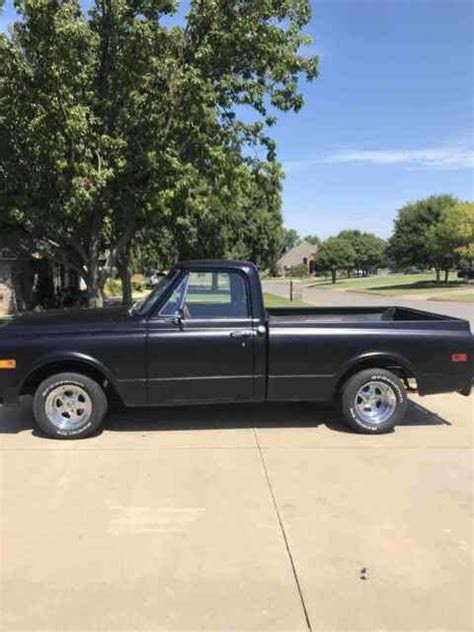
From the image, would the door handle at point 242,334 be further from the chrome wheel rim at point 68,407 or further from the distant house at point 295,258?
the distant house at point 295,258

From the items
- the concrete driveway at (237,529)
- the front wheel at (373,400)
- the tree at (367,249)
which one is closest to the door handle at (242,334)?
the concrete driveway at (237,529)

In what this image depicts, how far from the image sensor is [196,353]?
245 inches

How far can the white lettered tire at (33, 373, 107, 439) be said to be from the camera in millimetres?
6152

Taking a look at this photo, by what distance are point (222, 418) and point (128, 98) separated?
35.9 feet

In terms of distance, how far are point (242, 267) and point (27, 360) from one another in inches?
89.5

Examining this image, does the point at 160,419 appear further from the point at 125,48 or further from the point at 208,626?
the point at 125,48

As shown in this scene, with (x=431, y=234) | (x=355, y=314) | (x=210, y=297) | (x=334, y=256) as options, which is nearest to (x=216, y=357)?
(x=210, y=297)

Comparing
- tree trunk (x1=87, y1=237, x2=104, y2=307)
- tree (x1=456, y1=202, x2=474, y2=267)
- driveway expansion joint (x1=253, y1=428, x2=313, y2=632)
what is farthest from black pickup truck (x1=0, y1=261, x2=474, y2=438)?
tree (x1=456, y1=202, x2=474, y2=267)

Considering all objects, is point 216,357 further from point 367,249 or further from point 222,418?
point 367,249

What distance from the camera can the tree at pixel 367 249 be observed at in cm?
11138

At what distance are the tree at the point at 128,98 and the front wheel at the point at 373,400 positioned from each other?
9.82m

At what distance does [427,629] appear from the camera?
122 inches

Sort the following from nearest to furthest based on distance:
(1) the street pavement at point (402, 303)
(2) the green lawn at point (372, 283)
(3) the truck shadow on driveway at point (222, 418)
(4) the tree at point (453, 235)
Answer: (3) the truck shadow on driveway at point (222, 418) → (1) the street pavement at point (402, 303) → (4) the tree at point (453, 235) → (2) the green lawn at point (372, 283)

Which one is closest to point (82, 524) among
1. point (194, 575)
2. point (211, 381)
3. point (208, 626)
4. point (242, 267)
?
point (194, 575)
